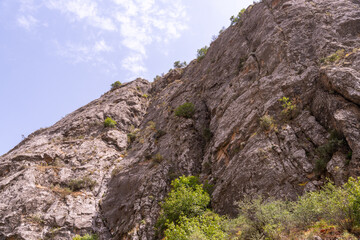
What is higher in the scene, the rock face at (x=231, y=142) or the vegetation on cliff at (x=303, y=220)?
the rock face at (x=231, y=142)

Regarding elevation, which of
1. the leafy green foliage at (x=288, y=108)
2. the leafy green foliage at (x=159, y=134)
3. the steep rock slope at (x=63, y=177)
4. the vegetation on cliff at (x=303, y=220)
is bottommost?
the vegetation on cliff at (x=303, y=220)

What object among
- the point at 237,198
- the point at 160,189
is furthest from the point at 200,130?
the point at 237,198

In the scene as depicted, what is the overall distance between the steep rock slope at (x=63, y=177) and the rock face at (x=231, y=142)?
103mm

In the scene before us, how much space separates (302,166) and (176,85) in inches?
1153

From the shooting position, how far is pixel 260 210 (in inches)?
471

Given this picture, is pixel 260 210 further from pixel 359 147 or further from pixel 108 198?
pixel 108 198

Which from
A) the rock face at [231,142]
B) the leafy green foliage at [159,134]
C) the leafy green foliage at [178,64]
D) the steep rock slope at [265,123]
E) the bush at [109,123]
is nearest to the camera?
the steep rock slope at [265,123]

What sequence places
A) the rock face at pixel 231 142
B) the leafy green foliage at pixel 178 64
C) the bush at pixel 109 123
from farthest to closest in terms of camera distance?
the leafy green foliage at pixel 178 64
the bush at pixel 109 123
the rock face at pixel 231 142

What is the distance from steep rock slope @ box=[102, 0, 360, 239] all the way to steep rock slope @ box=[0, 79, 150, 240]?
220 cm

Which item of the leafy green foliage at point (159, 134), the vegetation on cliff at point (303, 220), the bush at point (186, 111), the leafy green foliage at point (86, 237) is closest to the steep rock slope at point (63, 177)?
the leafy green foliage at point (86, 237)

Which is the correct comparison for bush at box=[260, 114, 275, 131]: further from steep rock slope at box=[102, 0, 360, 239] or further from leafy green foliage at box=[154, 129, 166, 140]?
leafy green foliage at box=[154, 129, 166, 140]

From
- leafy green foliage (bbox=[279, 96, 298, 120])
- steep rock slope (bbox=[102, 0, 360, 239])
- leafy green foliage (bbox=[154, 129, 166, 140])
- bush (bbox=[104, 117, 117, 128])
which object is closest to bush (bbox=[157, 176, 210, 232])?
steep rock slope (bbox=[102, 0, 360, 239])

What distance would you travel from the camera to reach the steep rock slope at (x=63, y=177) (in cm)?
2002

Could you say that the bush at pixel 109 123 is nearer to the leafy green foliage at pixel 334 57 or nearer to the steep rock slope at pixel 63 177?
the steep rock slope at pixel 63 177
